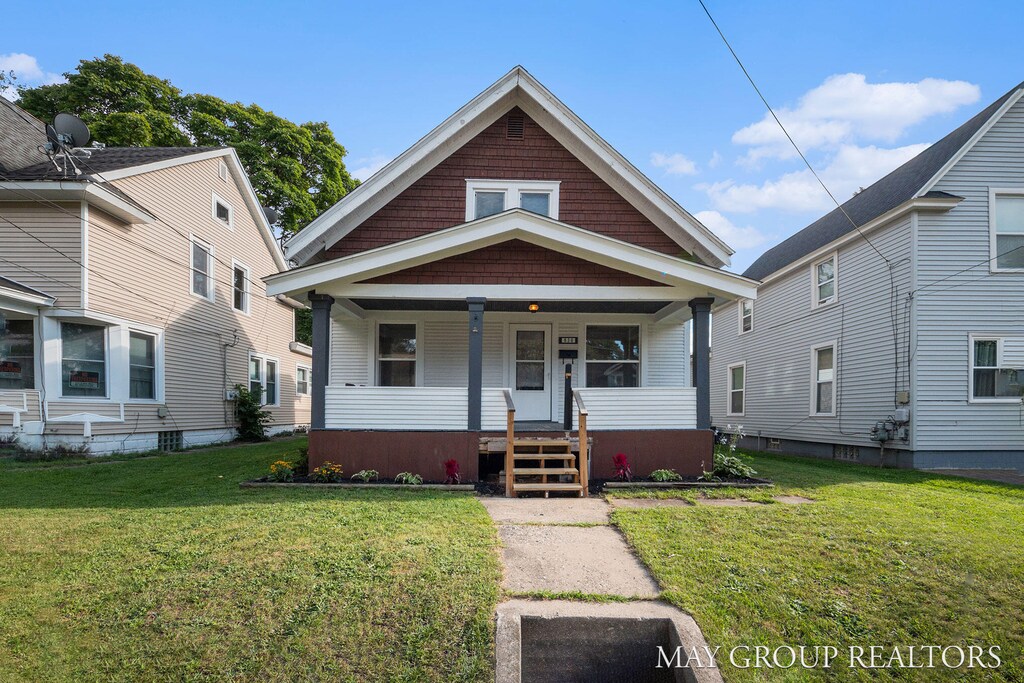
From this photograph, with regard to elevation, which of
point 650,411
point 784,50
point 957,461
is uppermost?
point 784,50

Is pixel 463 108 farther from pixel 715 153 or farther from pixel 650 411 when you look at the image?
pixel 650 411

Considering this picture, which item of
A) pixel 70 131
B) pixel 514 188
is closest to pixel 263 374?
pixel 70 131

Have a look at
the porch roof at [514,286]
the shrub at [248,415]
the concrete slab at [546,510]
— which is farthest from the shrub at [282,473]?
the shrub at [248,415]

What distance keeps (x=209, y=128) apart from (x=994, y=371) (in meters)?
29.0

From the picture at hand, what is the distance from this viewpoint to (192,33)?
530 inches

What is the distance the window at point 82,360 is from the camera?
1097 cm

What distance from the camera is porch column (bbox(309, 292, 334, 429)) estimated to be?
8.65 metres

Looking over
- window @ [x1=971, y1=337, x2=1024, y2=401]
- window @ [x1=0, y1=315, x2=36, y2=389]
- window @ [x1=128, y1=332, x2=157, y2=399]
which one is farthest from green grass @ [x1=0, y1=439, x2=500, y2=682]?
window @ [x1=971, y1=337, x2=1024, y2=401]

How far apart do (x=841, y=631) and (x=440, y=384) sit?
848 cm

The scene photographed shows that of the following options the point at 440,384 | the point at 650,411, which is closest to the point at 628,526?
the point at 650,411

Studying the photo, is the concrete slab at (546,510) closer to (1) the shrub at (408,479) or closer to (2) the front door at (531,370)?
(1) the shrub at (408,479)

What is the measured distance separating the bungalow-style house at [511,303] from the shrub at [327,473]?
18cm

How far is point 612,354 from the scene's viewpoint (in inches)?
453

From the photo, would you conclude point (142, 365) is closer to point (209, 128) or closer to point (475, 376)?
point (475, 376)
